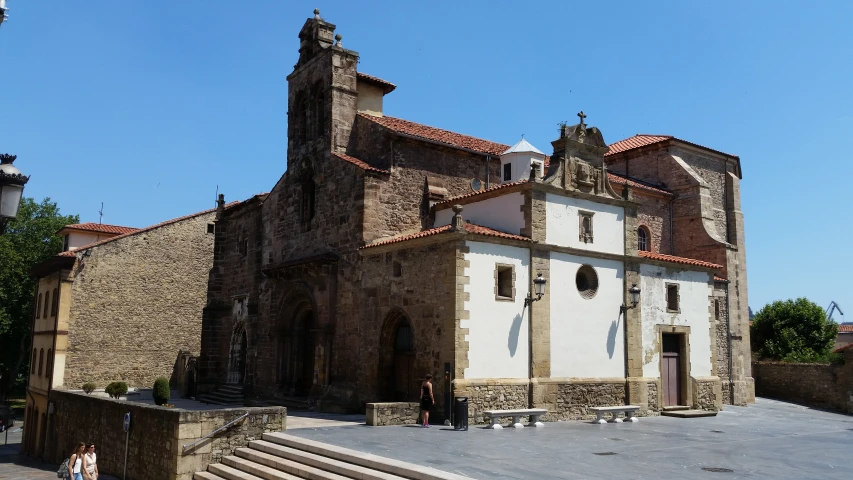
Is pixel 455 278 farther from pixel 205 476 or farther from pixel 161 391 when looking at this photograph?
pixel 161 391

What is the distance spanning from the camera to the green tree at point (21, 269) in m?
40.2

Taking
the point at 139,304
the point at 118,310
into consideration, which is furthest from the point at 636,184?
the point at 118,310

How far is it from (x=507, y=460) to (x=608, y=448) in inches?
124

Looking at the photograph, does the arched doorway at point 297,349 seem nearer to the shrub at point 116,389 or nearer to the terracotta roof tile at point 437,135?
the shrub at point 116,389

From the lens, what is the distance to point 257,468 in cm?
1482

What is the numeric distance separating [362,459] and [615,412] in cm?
1036

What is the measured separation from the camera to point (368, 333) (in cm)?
2155

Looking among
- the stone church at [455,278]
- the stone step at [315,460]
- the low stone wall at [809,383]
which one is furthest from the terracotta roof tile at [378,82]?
the low stone wall at [809,383]

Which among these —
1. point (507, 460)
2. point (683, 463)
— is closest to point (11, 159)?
point (507, 460)

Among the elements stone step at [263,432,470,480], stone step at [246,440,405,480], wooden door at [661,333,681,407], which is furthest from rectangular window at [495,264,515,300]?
wooden door at [661,333,681,407]

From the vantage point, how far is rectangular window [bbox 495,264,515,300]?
63.6 feet

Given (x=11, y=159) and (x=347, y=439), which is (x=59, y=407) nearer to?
(x=347, y=439)

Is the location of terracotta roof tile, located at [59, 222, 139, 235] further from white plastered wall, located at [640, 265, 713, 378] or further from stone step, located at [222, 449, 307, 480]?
white plastered wall, located at [640, 265, 713, 378]

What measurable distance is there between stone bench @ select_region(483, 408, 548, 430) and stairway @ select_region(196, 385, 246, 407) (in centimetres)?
1229
